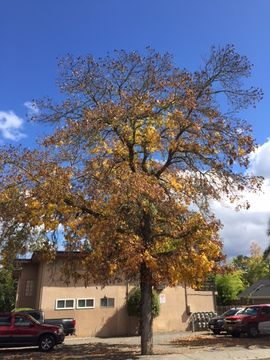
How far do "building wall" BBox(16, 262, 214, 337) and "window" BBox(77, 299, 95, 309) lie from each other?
0.19 metres

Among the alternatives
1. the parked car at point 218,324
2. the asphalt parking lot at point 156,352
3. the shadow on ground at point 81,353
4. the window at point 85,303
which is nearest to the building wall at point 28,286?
the window at point 85,303

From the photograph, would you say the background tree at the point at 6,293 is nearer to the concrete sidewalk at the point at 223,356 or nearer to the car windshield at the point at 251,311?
the car windshield at the point at 251,311

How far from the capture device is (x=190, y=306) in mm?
32250

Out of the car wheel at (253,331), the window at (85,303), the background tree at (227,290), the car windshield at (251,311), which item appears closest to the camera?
the car wheel at (253,331)

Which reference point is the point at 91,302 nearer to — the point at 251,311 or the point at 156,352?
the point at 251,311

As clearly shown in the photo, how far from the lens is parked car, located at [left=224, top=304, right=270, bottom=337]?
2509 cm

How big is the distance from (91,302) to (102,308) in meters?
0.87

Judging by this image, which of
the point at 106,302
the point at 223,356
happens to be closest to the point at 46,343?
the point at 223,356

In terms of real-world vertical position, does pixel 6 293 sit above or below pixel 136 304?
above

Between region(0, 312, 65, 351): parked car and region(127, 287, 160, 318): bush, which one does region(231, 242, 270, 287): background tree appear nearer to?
region(127, 287, 160, 318): bush

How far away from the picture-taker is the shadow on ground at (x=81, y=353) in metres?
17.6

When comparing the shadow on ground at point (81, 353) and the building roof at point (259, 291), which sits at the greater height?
the building roof at point (259, 291)

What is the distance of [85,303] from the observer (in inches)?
1152

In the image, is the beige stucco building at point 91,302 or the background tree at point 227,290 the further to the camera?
the background tree at point 227,290
